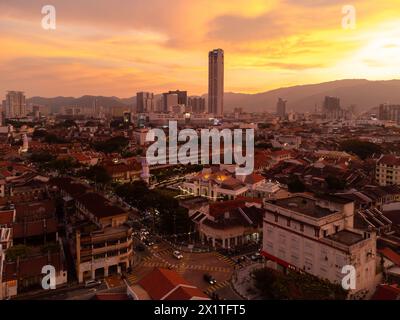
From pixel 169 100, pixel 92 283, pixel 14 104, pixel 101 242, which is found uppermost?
pixel 169 100

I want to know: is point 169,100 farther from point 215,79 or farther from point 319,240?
point 319,240

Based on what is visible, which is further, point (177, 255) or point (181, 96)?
point (181, 96)

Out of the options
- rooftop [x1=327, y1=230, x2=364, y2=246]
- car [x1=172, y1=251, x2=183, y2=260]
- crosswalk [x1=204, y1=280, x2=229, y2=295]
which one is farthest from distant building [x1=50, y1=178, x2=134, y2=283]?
rooftop [x1=327, y1=230, x2=364, y2=246]

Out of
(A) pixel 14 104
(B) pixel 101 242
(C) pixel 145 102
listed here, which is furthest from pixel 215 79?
(B) pixel 101 242

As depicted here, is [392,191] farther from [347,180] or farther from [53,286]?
[53,286]

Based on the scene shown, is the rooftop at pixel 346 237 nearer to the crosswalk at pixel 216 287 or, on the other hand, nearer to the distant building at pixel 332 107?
the crosswalk at pixel 216 287

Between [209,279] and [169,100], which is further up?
[169,100]

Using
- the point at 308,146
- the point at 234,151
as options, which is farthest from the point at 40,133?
the point at 308,146
